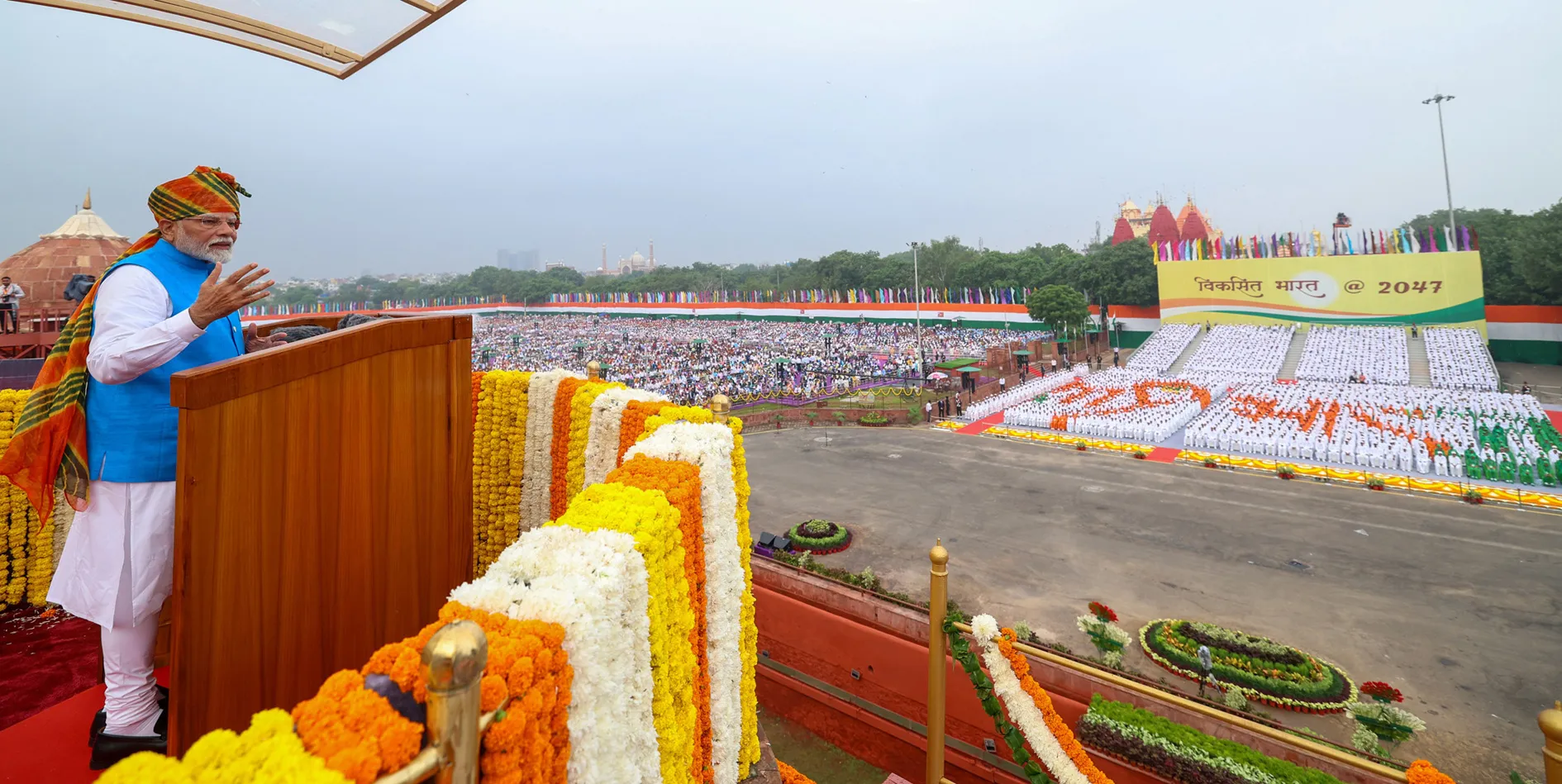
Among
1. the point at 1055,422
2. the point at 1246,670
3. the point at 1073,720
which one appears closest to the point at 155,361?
the point at 1073,720

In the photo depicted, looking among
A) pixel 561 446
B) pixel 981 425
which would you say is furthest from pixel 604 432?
pixel 981 425

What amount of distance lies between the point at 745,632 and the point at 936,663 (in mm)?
1186

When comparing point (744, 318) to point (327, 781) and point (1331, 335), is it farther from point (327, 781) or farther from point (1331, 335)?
point (327, 781)

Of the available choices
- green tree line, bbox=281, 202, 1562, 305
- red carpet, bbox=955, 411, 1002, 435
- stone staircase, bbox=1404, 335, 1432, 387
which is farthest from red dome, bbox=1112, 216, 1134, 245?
red carpet, bbox=955, 411, 1002, 435

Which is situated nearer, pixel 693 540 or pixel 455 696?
pixel 455 696

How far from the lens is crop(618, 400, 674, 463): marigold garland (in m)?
3.99

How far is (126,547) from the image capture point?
75.6 inches

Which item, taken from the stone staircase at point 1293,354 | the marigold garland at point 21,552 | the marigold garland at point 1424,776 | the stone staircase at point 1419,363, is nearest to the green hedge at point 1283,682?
the marigold garland at point 1424,776

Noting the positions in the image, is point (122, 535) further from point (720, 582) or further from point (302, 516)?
point (720, 582)

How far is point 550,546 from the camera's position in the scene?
190 centimetres

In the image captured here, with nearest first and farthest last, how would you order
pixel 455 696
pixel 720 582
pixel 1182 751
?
pixel 455 696 → pixel 720 582 → pixel 1182 751

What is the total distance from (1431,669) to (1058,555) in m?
4.03

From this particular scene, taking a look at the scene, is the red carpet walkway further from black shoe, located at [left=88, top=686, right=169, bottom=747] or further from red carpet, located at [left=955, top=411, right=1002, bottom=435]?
red carpet, located at [left=955, top=411, right=1002, bottom=435]

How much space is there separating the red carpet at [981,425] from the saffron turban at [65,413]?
18823 millimetres
